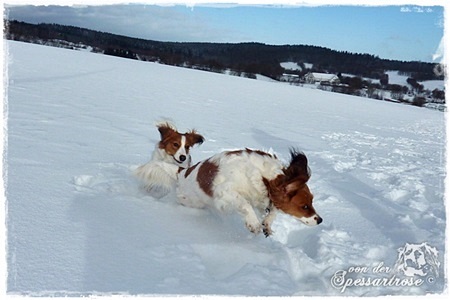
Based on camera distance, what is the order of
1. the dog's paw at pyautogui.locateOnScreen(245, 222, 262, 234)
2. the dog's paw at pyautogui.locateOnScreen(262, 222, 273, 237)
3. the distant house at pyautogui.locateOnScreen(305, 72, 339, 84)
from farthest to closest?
the distant house at pyautogui.locateOnScreen(305, 72, 339, 84) < the dog's paw at pyautogui.locateOnScreen(262, 222, 273, 237) < the dog's paw at pyautogui.locateOnScreen(245, 222, 262, 234)

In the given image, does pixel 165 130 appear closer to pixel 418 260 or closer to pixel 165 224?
pixel 165 224

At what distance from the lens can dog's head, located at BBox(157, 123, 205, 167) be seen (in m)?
5.03

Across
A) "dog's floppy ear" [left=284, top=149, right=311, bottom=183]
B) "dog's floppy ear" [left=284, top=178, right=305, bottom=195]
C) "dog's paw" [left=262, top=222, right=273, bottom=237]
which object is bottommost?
"dog's paw" [left=262, top=222, right=273, bottom=237]

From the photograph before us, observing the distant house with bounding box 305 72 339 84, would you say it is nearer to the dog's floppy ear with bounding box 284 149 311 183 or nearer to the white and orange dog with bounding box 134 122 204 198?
the white and orange dog with bounding box 134 122 204 198

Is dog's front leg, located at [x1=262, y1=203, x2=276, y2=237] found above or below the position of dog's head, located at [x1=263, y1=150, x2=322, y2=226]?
below

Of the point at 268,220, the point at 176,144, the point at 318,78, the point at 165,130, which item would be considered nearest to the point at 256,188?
the point at 268,220

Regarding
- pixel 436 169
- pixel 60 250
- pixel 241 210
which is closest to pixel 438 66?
pixel 241 210

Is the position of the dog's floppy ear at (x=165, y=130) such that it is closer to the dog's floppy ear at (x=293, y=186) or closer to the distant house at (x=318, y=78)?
the dog's floppy ear at (x=293, y=186)

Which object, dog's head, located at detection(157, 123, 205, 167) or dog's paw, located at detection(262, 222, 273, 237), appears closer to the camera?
dog's paw, located at detection(262, 222, 273, 237)

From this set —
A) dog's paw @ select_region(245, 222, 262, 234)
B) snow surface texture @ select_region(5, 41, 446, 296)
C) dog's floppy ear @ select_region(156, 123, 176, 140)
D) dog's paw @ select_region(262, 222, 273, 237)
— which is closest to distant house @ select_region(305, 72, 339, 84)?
snow surface texture @ select_region(5, 41, 446, 296)

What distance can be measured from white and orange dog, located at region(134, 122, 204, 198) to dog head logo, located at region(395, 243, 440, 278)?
2225 millimetres

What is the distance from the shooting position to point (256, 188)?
3.61 m

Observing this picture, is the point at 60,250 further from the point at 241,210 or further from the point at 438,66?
the point at 438,66

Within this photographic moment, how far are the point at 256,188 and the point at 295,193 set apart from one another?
34 cm
